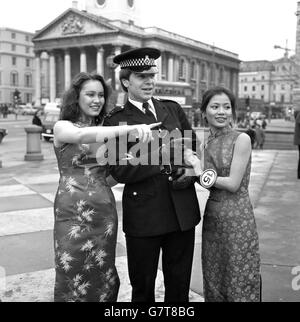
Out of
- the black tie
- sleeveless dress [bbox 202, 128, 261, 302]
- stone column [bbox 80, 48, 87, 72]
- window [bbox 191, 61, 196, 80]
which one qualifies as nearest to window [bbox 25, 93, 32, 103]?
stone column [bbox 80, 48, 87, 72]

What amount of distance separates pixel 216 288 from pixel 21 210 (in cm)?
444

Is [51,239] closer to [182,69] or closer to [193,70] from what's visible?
[182,69]

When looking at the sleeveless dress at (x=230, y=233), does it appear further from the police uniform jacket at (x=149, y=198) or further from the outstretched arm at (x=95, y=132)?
the outstretched arm at (x=95, y=132)

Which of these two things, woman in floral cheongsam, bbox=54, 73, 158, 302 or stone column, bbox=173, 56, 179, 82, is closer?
woman in floral cheongsam, bbox=54, 73, 158, 302

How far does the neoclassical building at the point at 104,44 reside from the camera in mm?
62969

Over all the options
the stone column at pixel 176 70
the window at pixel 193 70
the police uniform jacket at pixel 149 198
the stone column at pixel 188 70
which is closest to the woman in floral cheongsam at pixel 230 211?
the police uniform jacket at pixel 149 198

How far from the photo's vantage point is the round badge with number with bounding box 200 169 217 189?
2691 millimetres

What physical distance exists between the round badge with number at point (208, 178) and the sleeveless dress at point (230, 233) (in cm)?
17

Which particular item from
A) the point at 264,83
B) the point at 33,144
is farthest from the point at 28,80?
the point at 33,144

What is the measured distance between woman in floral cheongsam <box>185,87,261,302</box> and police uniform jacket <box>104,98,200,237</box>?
0.22m

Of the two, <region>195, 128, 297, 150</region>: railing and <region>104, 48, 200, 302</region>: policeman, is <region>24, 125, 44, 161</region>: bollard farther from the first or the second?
<region>104, 48, 200, 302</region>: policeman

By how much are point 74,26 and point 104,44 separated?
6.30 m

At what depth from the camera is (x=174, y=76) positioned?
7031cm

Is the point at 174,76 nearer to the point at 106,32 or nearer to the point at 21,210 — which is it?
the point at 106,32
